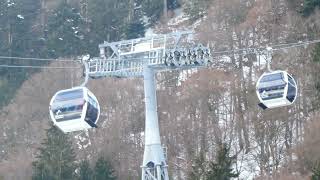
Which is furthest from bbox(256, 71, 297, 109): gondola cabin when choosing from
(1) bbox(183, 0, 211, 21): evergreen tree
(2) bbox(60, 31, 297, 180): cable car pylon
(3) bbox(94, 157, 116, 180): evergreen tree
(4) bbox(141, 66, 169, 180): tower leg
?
(1) bbox(183, 0, 211, 21): evergreen tree

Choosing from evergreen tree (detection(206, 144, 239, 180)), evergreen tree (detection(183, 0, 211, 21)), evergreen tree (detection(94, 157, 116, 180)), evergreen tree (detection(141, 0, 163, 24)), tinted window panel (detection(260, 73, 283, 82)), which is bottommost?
evergreen tree (detection(206, 144, 239, 180))

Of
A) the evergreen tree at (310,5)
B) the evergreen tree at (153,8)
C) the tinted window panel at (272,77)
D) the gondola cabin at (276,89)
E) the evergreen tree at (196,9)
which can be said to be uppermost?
the evergreen tree at (153,8)

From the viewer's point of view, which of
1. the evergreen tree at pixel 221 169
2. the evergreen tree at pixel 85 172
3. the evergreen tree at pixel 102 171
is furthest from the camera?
the evergreen tree at pixel 85 172

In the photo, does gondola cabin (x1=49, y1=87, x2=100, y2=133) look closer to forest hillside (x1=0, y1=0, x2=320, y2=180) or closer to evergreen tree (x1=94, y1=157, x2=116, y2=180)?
forest hillside (x1=0, y1=0, x2=320, y2=180)

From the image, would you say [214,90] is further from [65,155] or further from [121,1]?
[121,1]

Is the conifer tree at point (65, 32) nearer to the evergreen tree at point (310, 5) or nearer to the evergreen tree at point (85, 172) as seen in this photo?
the evergreen tree at point (85, 172)

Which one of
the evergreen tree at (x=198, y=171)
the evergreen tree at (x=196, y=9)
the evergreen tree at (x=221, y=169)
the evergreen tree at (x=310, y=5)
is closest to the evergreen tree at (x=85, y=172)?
the evergreen tree at (x=198, y=171)

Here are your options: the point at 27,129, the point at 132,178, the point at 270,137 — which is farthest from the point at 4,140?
the point at 270,137
